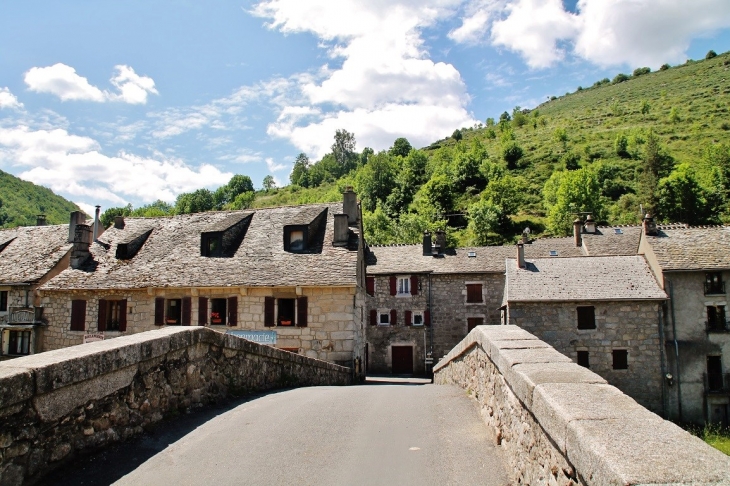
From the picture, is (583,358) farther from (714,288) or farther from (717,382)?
(714,288)

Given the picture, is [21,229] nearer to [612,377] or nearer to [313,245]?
[313,245]

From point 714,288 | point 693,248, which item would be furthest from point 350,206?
point 714,288

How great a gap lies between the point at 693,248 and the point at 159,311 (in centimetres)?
2804

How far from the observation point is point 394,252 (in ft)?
123

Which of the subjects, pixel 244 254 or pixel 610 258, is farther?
pixel 610 258

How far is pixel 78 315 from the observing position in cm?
2203

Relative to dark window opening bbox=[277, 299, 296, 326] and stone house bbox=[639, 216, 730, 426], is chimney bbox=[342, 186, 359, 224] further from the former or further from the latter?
stone house bbox=[639, 216, 730, 426]

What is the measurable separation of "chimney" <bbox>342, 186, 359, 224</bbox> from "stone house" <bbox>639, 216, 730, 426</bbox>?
17.1 metres

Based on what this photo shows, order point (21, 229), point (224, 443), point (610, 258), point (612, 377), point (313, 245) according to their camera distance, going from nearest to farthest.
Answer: point (224, 443)
point (313, 245)
point (612, 377)
point (610, 258)
point (21, 229)

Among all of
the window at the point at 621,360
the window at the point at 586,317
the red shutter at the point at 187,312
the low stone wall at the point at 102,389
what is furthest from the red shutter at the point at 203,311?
the window at the point at 621,360

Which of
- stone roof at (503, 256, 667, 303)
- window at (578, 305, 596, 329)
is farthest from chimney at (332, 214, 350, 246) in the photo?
window at (578, 305, 596, 329)

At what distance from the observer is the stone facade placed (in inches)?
1010

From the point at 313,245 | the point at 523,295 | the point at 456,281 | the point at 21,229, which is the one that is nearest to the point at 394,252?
the point at 456,281

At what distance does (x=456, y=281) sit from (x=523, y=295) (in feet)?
25.8
